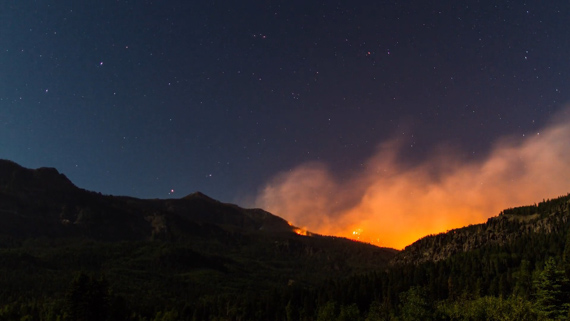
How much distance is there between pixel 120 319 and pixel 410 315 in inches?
4993

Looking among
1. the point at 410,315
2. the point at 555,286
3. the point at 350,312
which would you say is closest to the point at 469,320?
the point at 410,315

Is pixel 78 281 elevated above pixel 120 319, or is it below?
above

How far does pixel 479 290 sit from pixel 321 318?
70234mm

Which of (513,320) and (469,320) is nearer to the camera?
(513,320)

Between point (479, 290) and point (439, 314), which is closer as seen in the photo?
point (439, 314)

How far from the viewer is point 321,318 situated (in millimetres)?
177875

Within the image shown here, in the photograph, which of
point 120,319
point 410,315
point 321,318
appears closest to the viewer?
point 410,315

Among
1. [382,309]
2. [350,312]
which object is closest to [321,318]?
[350,312]

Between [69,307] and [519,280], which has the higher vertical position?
[519,280]

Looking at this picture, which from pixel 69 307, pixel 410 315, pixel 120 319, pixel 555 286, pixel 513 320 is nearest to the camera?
pixel 513 320

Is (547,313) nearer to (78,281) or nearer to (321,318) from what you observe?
(321,318)

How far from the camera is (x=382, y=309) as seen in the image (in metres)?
194

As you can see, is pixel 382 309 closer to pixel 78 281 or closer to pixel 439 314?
pixel 439 314

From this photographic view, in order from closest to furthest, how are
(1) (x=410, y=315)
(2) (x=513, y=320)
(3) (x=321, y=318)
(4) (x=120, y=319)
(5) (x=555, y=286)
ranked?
(2) (x=513, y=320), (1) (x=410, y=315), (5) (x=555, y=286), (3) (x=321, y=318), (4) (x=120, y=319)
